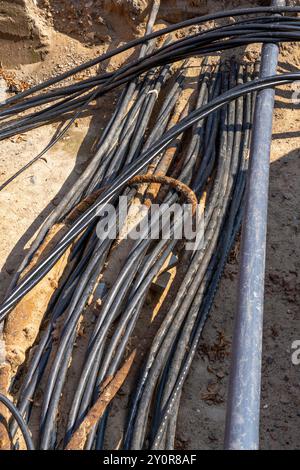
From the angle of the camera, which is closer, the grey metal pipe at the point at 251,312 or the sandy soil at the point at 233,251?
the grey metal pipe at the point at 251,312

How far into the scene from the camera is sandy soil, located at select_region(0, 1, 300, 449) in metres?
3.69

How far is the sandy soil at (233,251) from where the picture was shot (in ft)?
12.1

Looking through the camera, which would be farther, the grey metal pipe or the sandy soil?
the sandy soil

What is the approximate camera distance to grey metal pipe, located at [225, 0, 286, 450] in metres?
2.72

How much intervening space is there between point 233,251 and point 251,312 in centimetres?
127

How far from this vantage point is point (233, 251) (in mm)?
4398

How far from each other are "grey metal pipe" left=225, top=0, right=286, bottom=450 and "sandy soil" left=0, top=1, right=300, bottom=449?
2.12 feet

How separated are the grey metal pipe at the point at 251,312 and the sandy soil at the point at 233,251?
2.12 feet

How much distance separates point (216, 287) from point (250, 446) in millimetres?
1555

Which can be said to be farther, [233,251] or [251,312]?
[233,251]

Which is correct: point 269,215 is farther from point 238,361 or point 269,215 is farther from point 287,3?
point 287,3

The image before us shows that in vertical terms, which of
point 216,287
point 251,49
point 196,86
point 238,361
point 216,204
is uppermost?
point 251,49

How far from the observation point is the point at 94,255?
4262mm
